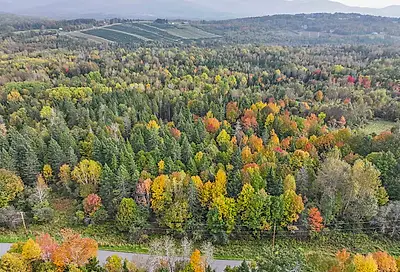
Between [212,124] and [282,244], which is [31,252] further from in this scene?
[212,124]

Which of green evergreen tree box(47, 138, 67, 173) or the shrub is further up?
green evergreen tree box(47, 138, 67, 173)

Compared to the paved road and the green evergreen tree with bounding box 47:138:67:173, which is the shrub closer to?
the paved road

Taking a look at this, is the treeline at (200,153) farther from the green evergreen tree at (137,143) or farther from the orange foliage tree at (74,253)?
the orange foliage tree at (74,253)

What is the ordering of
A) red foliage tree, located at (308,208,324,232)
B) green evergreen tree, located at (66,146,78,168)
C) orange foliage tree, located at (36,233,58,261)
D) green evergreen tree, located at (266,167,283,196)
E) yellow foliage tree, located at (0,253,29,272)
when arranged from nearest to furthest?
yellow foliage tree, located at (0,253,29,272)
orange foliage tree, located at (36,233,58,261)
red foliage tree, located at (308,208,324,232)
green evergreen tree, located at (266,167,283,196)
green evergreen tree, located at (66,146,78,168)

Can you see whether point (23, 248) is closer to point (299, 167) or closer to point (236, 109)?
point (299, 167)

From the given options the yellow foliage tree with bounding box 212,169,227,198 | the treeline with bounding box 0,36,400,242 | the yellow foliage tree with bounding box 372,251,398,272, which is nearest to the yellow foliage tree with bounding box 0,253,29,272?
the treeline with bounding box 0,36,400,242

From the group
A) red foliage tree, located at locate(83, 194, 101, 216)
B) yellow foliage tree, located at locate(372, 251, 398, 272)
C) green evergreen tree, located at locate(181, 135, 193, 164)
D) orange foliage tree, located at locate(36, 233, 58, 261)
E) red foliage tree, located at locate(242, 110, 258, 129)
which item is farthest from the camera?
red foliage tree, located at locate(242, 110, 258, 129)
